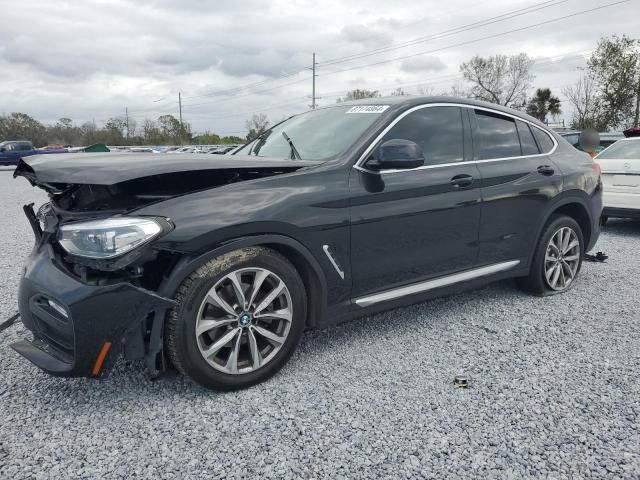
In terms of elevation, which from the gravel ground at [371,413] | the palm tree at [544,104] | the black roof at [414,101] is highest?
the palm tree at [544,104]

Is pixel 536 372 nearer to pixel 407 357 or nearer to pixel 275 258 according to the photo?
pixel 407 357

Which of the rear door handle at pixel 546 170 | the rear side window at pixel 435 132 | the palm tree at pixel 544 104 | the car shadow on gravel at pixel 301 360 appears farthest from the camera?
the palm tree at pixel 544 104

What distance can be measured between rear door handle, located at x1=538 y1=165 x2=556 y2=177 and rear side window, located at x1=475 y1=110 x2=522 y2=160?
0.22m

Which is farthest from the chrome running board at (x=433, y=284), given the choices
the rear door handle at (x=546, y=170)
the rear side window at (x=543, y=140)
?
the rear side window at (x=543, y=140)

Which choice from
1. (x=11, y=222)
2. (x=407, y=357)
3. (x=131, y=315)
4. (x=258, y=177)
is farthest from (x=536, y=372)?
(x=11, y=222)

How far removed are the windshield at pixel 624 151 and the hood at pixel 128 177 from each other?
259 inches

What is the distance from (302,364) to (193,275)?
98 cm

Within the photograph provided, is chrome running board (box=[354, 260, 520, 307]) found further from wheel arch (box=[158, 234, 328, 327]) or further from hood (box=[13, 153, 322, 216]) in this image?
hood (box=[13, 153, 322, 216])

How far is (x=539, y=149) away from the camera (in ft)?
13.6

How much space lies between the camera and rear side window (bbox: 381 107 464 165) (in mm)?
3309

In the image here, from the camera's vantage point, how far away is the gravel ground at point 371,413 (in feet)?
6.81

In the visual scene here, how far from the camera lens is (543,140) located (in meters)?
4.23

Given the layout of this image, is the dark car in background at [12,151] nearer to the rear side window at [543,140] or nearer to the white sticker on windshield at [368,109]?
the white sticker on windshield at [368,109]

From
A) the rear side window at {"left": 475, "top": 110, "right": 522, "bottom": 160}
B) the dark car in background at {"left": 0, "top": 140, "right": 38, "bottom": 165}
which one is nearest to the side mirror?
the rear side window at {"left": 475, "top": 110, "right": 522, "bottom": 160}
